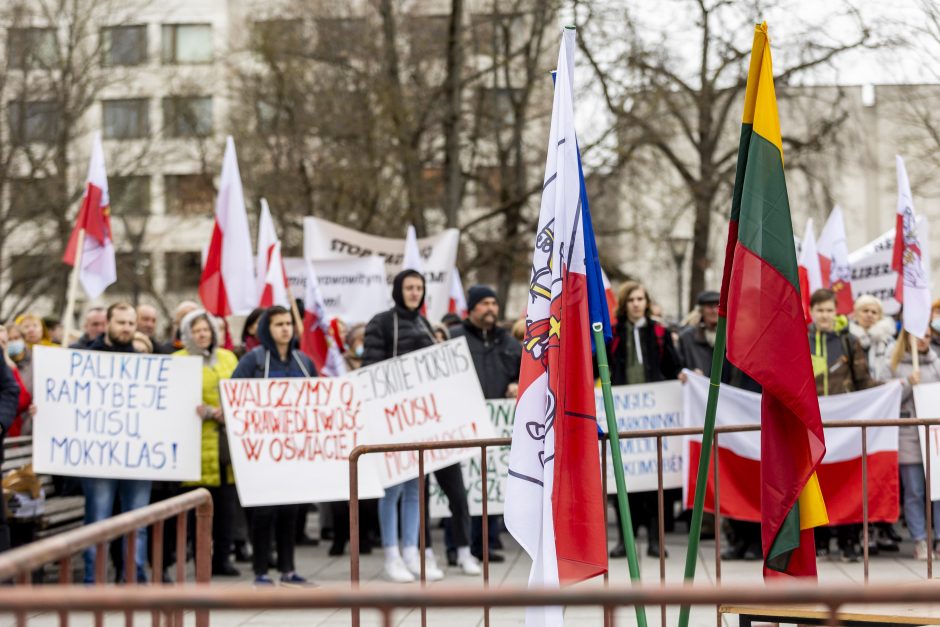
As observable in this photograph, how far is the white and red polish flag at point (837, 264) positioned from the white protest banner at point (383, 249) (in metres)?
4.30

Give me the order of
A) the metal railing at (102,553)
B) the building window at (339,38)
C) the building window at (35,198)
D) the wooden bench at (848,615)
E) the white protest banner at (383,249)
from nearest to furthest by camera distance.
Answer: the metal railing at (102,553)
the wooden bench at (848,615)
the white protest banner at (383,249)
the building window at (339,38)
the building window at (35,198)

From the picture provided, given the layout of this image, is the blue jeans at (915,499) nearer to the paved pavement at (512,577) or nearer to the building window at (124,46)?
the paved pavement at (512,577)

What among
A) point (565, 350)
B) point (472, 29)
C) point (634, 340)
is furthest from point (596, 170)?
point (565, 350)

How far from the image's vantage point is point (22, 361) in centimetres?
1136

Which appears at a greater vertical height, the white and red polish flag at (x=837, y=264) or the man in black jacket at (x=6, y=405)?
the white and red polish flag at (x=837, y=264)

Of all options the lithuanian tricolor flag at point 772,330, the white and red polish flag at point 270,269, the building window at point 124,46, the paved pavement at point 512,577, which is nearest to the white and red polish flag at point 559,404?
the lithuanian tricolor flag at point 772,330

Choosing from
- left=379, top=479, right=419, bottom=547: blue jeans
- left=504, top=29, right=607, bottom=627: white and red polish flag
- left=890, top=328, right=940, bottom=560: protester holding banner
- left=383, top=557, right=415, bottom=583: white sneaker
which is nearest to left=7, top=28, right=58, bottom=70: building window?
left=379, top=479, right=419, bottom=547: blue jeans

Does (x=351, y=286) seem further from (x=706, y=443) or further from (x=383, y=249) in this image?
(x=706, y=443)

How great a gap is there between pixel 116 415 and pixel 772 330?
5640 mm

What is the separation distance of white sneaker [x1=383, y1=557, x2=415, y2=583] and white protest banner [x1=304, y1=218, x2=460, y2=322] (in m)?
6.03

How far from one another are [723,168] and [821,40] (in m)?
5.95

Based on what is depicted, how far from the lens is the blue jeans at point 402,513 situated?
9406mm

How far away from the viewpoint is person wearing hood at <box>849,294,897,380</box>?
10680 millimetres

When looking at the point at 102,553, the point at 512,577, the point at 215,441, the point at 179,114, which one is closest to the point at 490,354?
the point at 512,577
